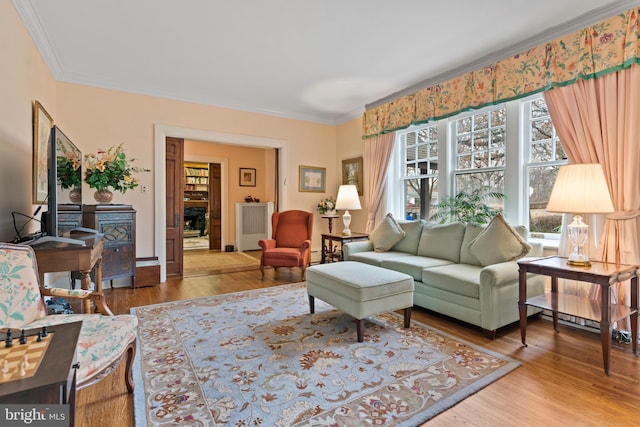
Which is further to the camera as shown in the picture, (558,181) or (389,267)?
(389,267)

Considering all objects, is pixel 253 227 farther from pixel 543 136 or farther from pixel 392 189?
pixel 543 136

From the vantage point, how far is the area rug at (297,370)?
1.68m

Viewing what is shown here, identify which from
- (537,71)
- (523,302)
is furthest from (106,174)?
(537,71)

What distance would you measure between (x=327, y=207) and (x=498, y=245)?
3128mm

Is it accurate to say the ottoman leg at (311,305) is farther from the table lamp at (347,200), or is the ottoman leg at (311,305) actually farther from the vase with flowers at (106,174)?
the vase with flowers at (106,174)

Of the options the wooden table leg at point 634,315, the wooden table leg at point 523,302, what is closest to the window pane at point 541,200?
the wooden table leg at point 634,315

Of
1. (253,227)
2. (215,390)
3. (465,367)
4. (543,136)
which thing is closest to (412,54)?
(543,136)

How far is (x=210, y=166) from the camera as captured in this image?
7.56 m

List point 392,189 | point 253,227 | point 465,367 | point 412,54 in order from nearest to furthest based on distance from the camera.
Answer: point 465,367 → point 412,54 → point 392,189 → point 253,227

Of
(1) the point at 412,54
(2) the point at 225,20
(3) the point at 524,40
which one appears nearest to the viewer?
(2) the point at 225,20

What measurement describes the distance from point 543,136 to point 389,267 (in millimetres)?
2107

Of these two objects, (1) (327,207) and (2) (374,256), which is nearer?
(2) (374,256)

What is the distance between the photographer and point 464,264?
334cm

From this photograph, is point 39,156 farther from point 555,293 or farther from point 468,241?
point 555,293
